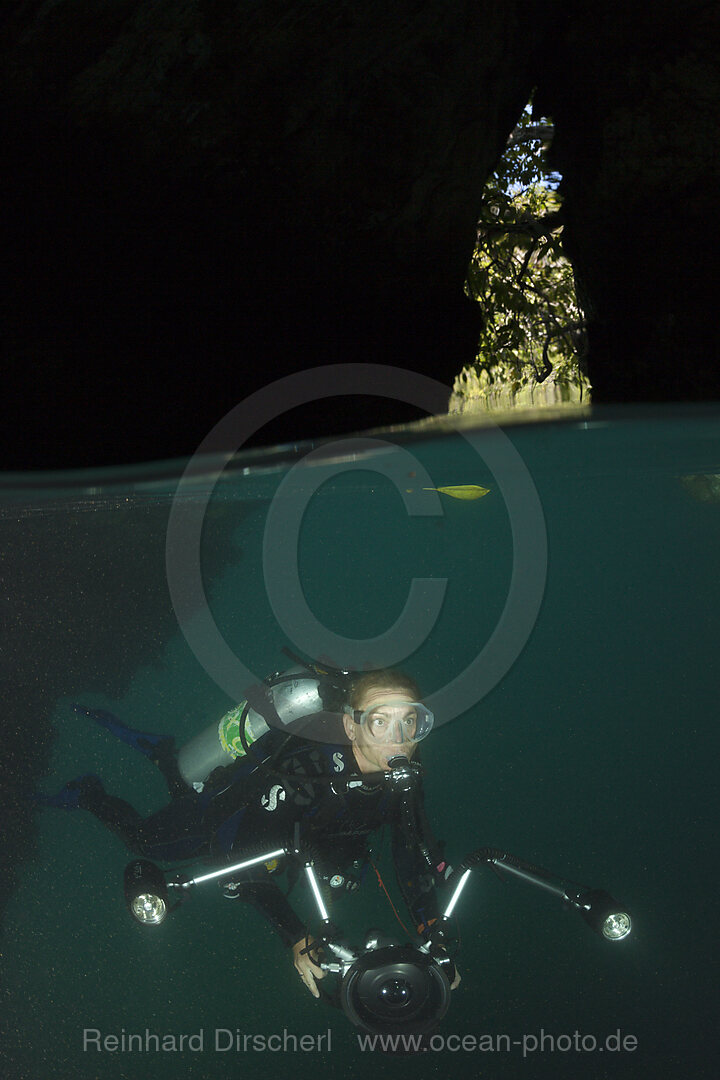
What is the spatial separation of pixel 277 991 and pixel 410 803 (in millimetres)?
16341

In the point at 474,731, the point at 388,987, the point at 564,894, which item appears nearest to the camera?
the point at 388,987

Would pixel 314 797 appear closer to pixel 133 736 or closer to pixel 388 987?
pixel 388 987

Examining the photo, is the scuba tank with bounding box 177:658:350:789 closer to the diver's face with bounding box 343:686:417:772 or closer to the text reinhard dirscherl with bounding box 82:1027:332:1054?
the diver's face with bounding box 343:686:417:772

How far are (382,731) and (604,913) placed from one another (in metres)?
1.37

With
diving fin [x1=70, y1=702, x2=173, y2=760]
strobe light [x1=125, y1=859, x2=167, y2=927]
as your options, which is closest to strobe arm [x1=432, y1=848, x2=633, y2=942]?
strobe light [x1=125, y1=859, x2=167, y2=927]

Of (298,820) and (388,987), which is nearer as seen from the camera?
(388,987)

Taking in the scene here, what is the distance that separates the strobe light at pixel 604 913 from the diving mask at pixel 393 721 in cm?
114

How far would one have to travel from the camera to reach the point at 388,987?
3859 mm

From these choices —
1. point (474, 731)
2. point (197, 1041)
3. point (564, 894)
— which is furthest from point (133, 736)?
point (474, 731)

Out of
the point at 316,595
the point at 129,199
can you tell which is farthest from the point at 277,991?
the point at 129,199

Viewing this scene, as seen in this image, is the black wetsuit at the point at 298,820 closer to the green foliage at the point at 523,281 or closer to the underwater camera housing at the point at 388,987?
the underwater camera housing at the point at 388,987

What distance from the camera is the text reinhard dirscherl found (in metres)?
10.8

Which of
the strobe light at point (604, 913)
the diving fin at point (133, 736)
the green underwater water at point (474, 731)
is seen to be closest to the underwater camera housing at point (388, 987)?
the strobe light at point (604, 913)

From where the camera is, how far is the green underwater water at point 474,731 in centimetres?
893
